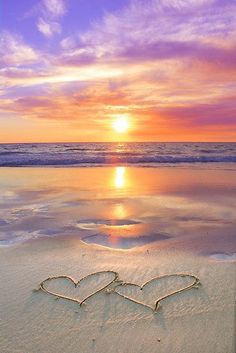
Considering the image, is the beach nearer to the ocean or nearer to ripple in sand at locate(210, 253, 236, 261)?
ripple in sand at locate(210, 253, 236, 261)

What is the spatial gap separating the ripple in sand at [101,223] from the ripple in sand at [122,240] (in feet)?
1.95

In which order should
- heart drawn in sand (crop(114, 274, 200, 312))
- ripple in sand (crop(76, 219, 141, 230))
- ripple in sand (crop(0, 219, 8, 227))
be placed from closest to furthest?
heart drawn in sand (crop(114, 274, 200, 312))
ripple in sand (crop(76, 219, 141, 230))
ripple in sand (crop(0, 219, 8, 227))

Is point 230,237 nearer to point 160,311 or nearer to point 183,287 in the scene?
point 183,287

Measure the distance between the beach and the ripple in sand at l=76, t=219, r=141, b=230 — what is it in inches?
0.7

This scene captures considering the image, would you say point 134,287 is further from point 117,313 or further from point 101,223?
point 101,223

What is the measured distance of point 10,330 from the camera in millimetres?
3225

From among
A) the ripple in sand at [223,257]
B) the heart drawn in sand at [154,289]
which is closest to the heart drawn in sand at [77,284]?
the heart drawn in sand at [154,289]

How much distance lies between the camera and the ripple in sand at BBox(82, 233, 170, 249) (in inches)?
215

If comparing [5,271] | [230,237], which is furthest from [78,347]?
[230,237]

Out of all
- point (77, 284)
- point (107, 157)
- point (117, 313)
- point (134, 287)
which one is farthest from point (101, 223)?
point (107, 157)

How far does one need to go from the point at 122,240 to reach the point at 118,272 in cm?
136

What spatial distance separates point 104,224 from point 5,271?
2.58 meters

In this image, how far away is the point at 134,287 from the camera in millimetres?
3971

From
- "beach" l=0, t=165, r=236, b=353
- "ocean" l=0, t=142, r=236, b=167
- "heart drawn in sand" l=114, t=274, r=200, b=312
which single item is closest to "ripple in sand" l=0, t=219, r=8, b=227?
"beach" l=0, t=165, r=236, b=353
